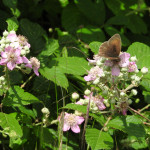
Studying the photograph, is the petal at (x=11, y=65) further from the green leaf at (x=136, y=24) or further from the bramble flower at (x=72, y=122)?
the green leaf at (x=136, y=24)

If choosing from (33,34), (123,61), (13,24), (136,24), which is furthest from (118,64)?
(136,24)

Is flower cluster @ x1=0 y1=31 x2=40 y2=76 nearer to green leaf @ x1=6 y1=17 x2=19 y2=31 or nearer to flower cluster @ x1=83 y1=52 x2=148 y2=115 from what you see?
green leaf @ x1=6 y1=17 x2=19 y2=31

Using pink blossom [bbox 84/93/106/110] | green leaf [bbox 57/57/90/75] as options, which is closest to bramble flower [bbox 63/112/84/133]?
pink blossom [bbox 84/93/106/110]

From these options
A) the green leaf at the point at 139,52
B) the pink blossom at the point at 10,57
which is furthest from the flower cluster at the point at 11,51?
the green leaf at the point at 139,52

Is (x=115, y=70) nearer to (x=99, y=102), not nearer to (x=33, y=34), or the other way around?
(x=99, y=102)

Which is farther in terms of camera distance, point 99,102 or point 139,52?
point 139,52

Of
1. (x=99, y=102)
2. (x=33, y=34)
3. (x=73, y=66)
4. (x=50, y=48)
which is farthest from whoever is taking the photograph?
(x=33, y=34)

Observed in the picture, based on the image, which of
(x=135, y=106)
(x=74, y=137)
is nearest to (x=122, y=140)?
(x=74, y=137)
